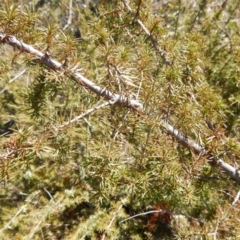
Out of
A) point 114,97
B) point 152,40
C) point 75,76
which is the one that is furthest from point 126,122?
point 152,40

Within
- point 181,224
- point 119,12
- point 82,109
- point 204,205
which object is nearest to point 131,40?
point 119,12

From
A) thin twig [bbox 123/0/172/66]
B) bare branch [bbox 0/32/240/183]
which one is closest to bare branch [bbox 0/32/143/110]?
bare branch [bbox 0/32/240/183]

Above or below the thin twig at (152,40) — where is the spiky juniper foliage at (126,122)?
below

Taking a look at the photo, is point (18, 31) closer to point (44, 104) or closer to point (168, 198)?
point (44, 104)

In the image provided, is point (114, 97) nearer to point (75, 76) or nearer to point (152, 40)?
point (75, 76)

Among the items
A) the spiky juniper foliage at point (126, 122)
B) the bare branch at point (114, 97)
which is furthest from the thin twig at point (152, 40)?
the bare branch at point (114, 97)

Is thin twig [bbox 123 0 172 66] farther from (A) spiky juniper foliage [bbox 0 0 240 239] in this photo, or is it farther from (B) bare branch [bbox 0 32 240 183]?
(B) bare branch [bbox 0 32 240 183]

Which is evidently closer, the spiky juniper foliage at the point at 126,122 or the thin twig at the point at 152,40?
the spiky juniper foliage at the point at 126,122

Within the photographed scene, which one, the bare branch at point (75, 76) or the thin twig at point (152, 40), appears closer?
the bare branch at point (75, 76)

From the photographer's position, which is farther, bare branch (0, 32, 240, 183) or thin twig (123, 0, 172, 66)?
thin twig (123, 0, 172, 66)

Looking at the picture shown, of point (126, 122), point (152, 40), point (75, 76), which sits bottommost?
point (126, 122)

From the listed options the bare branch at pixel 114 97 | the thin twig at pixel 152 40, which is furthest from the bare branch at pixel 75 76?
the thin twig at pixel 152 40

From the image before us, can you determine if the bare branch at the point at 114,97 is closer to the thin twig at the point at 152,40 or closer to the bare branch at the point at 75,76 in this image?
the bare branch at the point at 75,76
